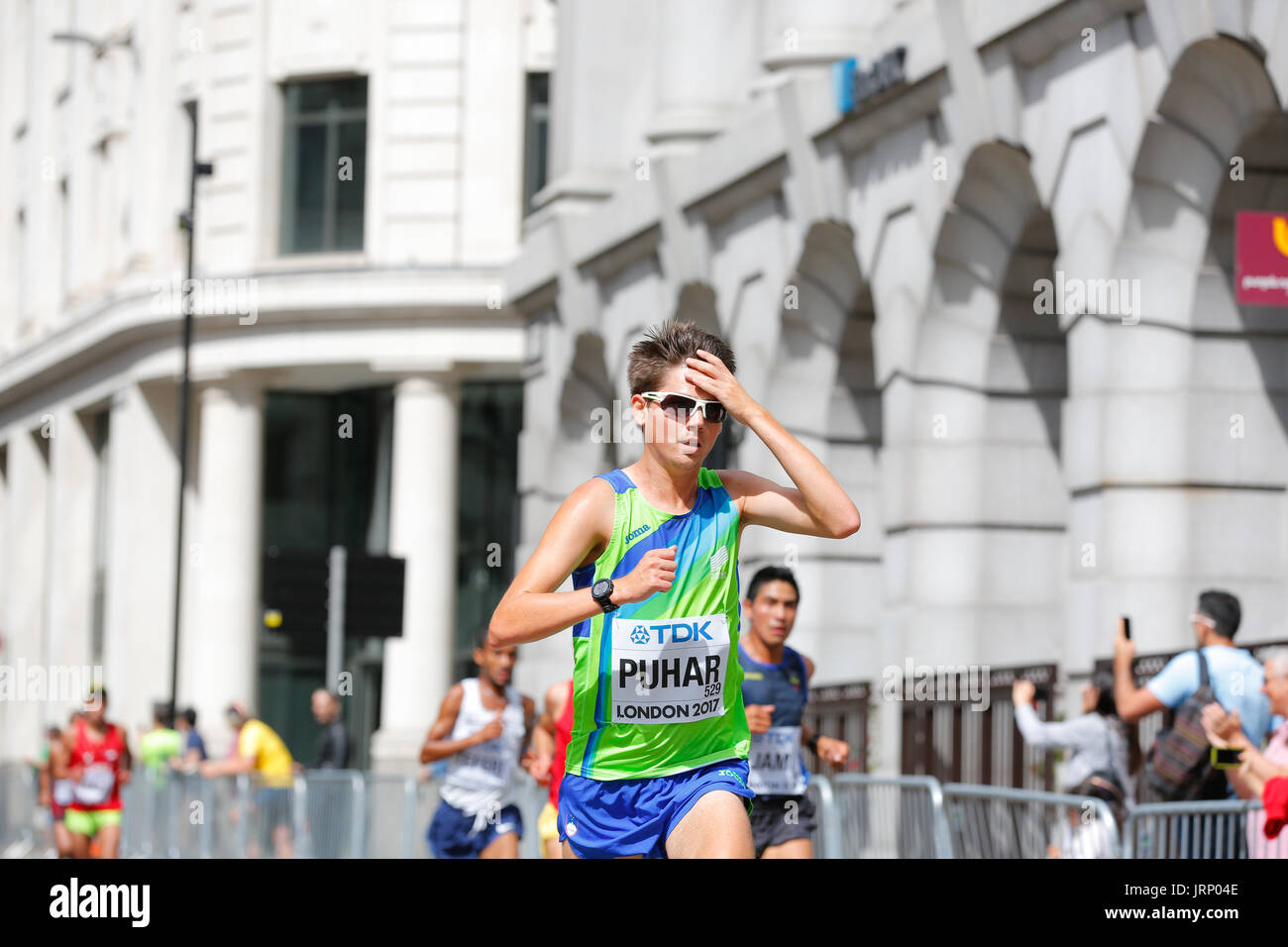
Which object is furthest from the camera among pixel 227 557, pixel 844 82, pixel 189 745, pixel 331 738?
pixel 227 557

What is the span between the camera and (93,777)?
20500mm

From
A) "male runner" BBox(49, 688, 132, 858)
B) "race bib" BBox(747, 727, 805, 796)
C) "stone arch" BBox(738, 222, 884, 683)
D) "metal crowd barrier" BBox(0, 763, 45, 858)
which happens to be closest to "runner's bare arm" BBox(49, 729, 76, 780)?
"male runner" BBox(49, 688, 132, 858)

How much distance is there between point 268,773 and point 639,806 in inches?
643

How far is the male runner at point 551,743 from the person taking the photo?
11602mm

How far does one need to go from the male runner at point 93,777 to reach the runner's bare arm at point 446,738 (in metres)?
7.74

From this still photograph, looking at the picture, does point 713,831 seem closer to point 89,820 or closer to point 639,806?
point 639,806

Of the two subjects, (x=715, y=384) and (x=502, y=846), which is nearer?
(x=715, y=384)

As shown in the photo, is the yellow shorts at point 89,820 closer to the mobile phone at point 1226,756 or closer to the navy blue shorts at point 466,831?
the navy blue shorts at point 466,831

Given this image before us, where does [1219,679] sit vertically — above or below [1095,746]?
above

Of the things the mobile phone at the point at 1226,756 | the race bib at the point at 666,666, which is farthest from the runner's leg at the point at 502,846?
the race bib at the point at 666,666

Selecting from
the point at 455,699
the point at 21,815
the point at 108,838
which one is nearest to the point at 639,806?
the point at 455,699
